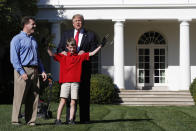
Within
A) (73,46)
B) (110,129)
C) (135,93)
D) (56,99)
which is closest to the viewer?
(110,129)

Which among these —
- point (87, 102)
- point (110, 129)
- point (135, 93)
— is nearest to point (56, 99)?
point (135, 93)

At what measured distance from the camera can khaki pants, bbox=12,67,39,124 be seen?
288 inches

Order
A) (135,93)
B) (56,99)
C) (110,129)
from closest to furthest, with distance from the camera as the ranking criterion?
(110,129) < (56,99) < (135,93)

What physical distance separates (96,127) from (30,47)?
1700mm

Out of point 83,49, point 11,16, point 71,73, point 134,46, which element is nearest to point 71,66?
point 71,73

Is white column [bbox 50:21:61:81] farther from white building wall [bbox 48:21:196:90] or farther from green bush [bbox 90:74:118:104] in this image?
green bush [bbox 90:74:118:104]

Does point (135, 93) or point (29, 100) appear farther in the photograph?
point (135, 93)

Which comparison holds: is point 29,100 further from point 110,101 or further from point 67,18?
point 67,18

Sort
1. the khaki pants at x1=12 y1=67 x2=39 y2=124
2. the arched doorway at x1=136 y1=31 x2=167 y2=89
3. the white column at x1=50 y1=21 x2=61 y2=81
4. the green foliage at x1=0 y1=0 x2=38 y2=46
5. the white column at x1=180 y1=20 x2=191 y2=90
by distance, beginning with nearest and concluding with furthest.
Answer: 1. the khaki pants at x1=12 y1=67 x2=39 y2=124
2. the green foliage at x1=0 y1=0 x2=38 y2=46
3. the white column at x1=180 y1=20 x2=191 y2=90
4. the white column at x1=50 y1=21 x2=61 y2=81
5. the arched doorway at x1=136 y1=31 x2=167 y2=89

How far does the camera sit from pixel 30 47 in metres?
7.43

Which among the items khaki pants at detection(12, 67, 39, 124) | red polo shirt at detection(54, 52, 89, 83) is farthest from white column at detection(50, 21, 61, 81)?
khaki pants at detection(12, 67, 39, 124)

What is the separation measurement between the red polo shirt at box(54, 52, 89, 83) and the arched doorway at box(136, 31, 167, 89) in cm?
1445

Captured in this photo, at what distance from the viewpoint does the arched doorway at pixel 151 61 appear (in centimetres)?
2202

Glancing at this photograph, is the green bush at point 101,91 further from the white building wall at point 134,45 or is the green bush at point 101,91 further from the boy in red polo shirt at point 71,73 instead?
the boy in red polo shirt at point 71,73
